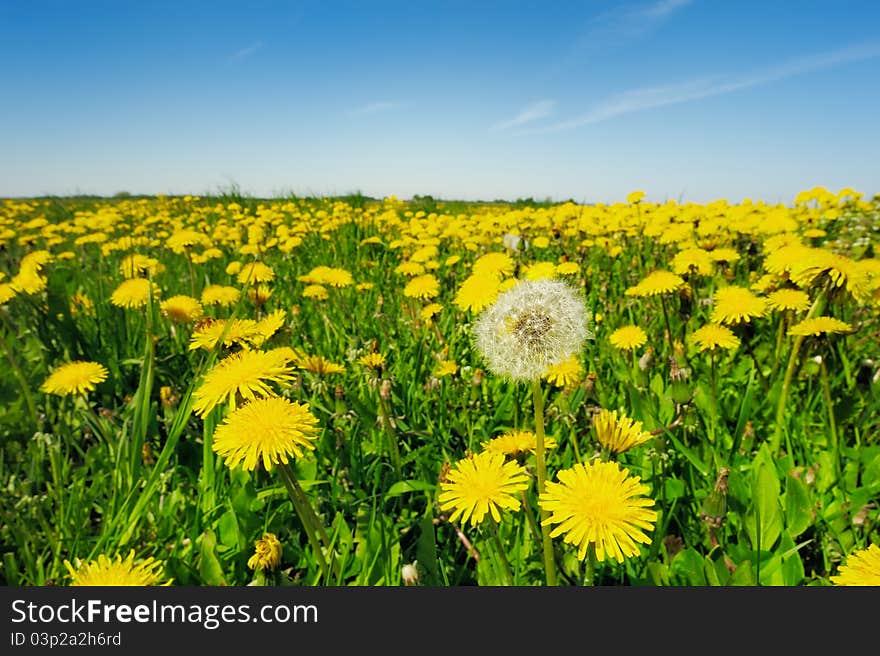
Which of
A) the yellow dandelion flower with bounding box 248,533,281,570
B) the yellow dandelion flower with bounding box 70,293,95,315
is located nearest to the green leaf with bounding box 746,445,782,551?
the yellow dandelion flower with bounding box 248,533,281,570

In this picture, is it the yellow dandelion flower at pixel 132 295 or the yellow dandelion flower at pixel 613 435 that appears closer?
the yellow dandelion flower at pixel 613 435

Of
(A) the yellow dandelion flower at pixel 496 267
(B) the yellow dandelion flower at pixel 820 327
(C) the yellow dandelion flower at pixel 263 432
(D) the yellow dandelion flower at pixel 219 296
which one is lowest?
(C) the yellow dandelion flower at pixel 263 432

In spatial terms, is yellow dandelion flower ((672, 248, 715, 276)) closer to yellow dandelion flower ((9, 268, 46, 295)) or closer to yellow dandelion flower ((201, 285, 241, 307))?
yellow dandelion flower ((201, 285, 241, 307))

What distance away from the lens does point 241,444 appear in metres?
0.90

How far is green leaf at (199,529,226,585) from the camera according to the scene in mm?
1188

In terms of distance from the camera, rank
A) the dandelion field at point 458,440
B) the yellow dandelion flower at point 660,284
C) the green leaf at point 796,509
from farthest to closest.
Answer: the yellow dandelion flower at point 660,284
the green leaf at point 796,509
the dandelion field at point 458,440

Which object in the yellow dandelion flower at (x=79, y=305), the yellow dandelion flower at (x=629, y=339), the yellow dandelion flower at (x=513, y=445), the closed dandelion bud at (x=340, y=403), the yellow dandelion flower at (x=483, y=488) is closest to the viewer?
the yellow dandelion flower at (x=483, y=488)

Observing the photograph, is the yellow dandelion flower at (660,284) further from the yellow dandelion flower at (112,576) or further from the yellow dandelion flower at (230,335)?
the yellow dandelion flower at (112,576)

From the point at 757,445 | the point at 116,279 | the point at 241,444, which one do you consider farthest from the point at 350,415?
the point at 116,279

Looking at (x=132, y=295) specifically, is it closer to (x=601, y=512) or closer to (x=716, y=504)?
→ (x=601, y=512)

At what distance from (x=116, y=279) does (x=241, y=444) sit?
12.3 feet

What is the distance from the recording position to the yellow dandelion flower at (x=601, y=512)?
0.79 metres

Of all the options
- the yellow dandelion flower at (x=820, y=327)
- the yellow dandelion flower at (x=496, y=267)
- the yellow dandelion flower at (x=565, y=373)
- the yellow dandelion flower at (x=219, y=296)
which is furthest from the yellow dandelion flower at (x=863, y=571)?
the yellow dandelion flower at (x=219, y=296)

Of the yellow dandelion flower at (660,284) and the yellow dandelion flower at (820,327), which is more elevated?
the yellow dandelion flower at (660,284)
